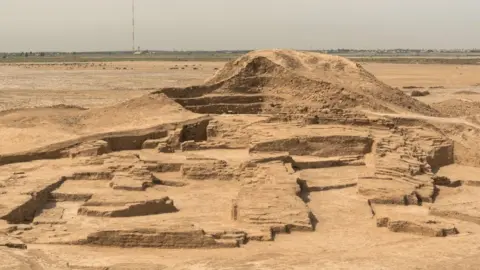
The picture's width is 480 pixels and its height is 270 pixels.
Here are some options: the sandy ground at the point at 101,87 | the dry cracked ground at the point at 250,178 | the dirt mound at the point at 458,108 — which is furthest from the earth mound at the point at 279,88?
the sandy ground at the point at 101,87

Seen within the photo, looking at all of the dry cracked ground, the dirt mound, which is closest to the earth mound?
the dry cracked ground

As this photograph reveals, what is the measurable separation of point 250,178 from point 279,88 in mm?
7018

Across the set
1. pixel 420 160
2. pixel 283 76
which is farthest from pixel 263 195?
pixel 283 76

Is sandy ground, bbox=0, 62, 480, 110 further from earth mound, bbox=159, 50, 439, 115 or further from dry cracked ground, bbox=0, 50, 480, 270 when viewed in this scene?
earth mound, bbox=159, 50, 439, 115

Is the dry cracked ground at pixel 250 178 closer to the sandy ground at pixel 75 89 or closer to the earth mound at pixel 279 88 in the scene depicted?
the earth mound at pixel 279 88

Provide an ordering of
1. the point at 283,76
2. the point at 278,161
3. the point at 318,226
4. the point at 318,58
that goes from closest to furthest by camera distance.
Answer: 1. the point at 318,226
2. the point at 278,161
3. the point at 283,76
4. the point at 318,58

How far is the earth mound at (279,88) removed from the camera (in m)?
19.2

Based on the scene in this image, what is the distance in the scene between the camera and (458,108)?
2605 cm

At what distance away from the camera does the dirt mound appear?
966 inches

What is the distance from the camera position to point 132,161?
14750 mm

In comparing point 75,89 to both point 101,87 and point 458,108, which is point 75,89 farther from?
point 458,108

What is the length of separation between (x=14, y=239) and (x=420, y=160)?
1001cm

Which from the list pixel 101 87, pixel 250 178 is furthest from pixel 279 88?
pixel 101 87

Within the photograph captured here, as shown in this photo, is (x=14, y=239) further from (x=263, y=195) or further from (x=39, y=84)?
(x=39, y=84)
